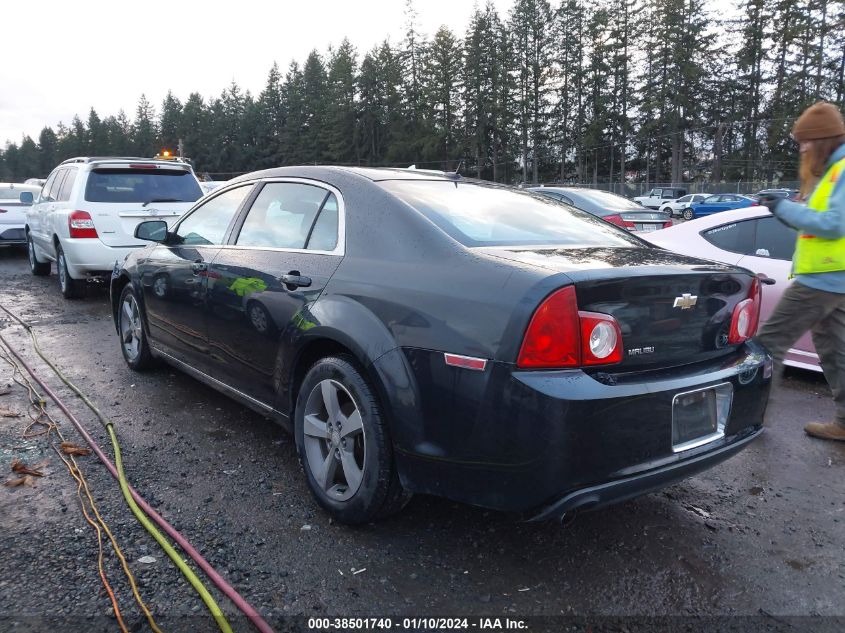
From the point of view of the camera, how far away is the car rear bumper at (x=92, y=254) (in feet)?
26.9

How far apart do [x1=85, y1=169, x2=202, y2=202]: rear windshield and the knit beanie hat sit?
7.17m

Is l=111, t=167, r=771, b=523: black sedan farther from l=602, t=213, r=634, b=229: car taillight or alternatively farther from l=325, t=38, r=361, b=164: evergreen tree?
l=325, t=38, r=361, b=164: evergreen tree

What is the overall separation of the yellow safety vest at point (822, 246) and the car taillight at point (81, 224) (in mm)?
7678

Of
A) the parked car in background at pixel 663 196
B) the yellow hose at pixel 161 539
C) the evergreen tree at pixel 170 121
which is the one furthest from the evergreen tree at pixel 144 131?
the yellow hose at pixel 161 539

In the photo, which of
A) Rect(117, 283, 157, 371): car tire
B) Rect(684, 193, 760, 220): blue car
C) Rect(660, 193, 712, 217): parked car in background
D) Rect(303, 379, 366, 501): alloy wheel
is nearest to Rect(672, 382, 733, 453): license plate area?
Rect(303, 379, 366, 501): alloy wheel

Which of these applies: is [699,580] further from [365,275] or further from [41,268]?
[41,268]

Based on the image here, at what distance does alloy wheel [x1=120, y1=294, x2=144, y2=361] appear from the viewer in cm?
514

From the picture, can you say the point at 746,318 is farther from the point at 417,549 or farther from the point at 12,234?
the point at 12,234

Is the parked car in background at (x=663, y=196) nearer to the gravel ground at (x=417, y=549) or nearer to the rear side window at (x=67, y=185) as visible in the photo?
the rear side window at (x=67, y=185)

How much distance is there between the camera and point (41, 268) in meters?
11.3

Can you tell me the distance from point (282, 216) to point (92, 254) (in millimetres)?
5737

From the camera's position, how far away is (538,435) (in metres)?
2.22

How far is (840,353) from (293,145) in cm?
8795

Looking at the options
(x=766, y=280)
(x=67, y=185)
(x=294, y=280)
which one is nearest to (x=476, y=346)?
(x=294, y=280)
